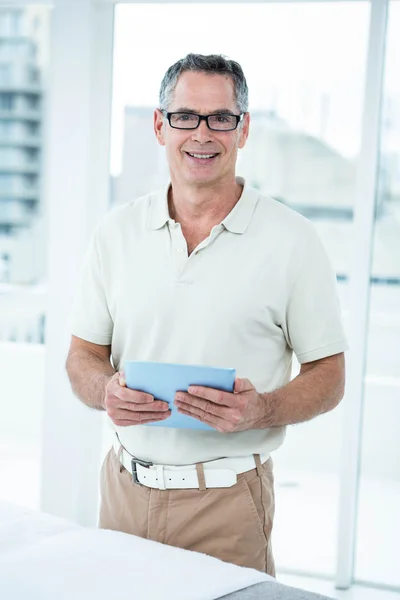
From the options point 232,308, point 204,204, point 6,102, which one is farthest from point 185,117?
point 6,102

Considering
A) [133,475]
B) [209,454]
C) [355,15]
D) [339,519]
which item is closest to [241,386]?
[209,454]

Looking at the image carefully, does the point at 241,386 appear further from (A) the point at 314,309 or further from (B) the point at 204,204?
(B) the point at 204,204

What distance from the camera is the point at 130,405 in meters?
1.54

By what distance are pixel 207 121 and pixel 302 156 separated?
4.51 ft

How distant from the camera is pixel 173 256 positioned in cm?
179

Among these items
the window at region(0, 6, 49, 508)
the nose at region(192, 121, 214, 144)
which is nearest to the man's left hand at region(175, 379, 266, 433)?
the nose at region(192, 121, 214, 144)

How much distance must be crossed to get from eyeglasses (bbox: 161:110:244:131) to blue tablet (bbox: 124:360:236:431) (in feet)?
1.80

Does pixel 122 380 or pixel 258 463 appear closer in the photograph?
pixel 122 380

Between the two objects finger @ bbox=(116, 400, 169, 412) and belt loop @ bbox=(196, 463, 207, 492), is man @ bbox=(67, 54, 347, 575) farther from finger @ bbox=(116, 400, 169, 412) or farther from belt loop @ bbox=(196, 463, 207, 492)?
finger @ bbox=(116, 400, 169, 412)

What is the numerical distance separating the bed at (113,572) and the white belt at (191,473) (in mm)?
235

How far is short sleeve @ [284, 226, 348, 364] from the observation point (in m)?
1.73

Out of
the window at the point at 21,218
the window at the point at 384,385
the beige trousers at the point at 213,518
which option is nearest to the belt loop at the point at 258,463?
the beige trousers at the point at 213,518

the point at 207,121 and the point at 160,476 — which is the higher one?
the point at 207,121

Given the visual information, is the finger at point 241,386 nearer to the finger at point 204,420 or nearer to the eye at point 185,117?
the finger at point 204,420
